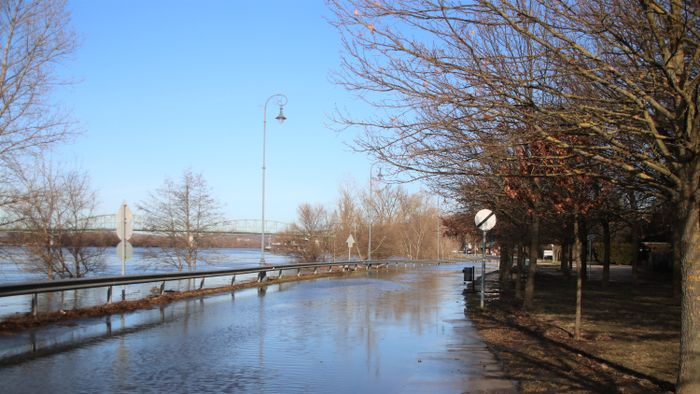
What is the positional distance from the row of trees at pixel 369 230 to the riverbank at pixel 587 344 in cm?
2120

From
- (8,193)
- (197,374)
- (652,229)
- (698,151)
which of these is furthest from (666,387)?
(652,229)

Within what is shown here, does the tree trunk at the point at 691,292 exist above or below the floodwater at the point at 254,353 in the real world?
above

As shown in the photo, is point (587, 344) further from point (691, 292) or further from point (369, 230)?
point (369, 230)

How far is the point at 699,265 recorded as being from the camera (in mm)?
6555

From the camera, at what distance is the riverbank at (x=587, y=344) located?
8188 millimetres

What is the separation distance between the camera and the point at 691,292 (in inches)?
261

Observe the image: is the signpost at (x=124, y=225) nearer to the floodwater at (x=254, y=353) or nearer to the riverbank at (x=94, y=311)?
the riverbank at (x=94, y=311)

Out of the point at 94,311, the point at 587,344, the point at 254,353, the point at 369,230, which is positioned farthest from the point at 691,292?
the point at 369,230

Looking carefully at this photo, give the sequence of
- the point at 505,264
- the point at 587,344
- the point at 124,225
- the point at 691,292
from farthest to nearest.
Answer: the point at 505,264 < the point at 124,225 < the point at 587,344 < the point at 691,292

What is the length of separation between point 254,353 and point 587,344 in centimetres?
576

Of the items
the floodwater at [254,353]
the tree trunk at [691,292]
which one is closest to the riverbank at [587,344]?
the floodwater at [254,353]

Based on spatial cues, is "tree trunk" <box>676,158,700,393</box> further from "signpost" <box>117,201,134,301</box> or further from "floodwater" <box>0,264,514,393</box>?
"signpost" <box>117,201,134,301</box>

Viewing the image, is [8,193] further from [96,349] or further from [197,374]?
[197,374]

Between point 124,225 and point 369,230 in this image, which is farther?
point 369,230
